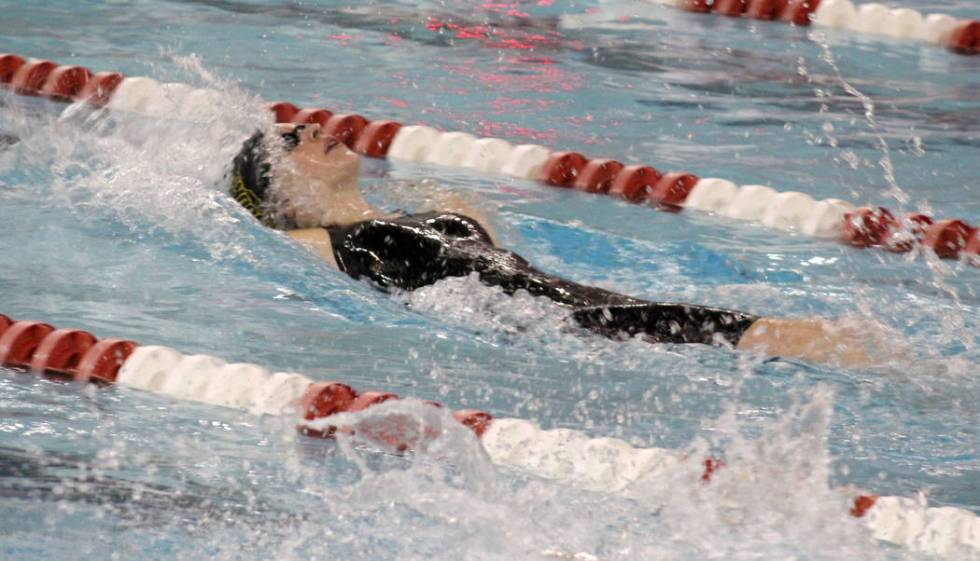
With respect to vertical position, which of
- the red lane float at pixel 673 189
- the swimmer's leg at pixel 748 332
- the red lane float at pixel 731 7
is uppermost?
the red lane float at pixel 731 7

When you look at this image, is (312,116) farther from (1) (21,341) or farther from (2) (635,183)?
(1) (21,341)

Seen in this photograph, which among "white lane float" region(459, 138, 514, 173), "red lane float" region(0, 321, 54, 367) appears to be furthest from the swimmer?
"white lane float" region(459, 138, 514, 173)

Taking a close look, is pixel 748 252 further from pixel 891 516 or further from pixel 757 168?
pixel 891 516

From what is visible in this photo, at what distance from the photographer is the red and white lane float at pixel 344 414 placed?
261 centimetres

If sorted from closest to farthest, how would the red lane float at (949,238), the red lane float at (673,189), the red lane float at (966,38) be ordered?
the red lane float at (949,238)
the red lane float at (673,189)
the red lane float at (966,38)

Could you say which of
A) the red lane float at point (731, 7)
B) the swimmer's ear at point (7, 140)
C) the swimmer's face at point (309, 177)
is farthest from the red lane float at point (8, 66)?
the red lane float at point (731, 7)

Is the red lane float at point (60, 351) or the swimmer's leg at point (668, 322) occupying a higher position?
the swimmer's leg at point (668, 322)

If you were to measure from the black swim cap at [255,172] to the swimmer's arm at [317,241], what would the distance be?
0.35 ft

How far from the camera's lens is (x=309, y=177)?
4.03 meters

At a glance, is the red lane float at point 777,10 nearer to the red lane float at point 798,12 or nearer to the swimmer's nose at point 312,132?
the red lane float at point 798,12

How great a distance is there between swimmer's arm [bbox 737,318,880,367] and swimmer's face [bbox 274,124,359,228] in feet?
Result: 3.97

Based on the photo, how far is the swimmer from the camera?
11.0 ft

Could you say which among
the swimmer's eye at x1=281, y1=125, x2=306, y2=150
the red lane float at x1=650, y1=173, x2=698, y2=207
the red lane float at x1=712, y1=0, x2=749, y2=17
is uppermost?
the red lane float at x1=712, y1=0, x2=749, y2=17

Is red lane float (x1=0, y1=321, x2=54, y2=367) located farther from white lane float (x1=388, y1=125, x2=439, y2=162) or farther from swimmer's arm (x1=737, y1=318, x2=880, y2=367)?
white lane float (x1=388, y1=125, x2=439, y2=162)
